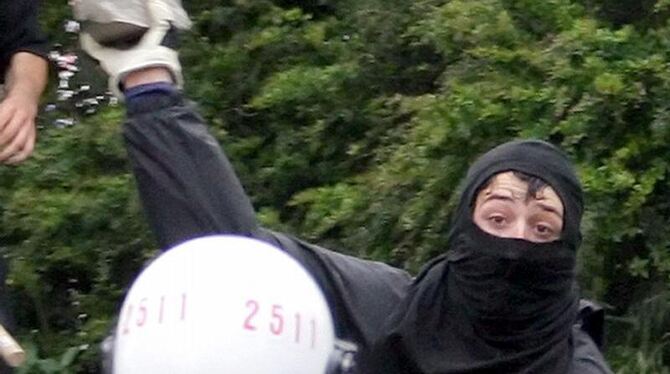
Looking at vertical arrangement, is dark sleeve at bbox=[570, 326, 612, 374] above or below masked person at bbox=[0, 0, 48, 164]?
below

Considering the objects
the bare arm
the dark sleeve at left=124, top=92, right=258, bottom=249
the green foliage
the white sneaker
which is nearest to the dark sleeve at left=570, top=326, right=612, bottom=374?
the dark sleeve at left=124, top=92, right=258, bottom=249

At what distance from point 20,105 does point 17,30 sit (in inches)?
6.6

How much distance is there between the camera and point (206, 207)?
3100mm

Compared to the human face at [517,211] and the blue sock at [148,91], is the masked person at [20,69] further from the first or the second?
the human face at [517,211]

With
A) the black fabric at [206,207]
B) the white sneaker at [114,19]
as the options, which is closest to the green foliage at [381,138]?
the black fabric at [206,207]

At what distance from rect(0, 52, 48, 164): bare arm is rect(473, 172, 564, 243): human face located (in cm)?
96

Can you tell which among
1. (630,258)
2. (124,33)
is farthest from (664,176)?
(124,33)

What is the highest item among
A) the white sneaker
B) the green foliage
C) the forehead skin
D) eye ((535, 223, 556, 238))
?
→ the white sneaker

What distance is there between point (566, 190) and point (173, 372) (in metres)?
0.96

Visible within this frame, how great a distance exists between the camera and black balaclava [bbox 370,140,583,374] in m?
3.23

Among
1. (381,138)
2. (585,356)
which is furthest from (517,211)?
(381,138)

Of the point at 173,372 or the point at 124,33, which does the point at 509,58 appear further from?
the point at 173,372

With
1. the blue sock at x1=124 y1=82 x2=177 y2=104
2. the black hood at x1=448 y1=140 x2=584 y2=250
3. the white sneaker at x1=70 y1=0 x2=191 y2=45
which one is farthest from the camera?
the black hood at x1=448 y1=140 x2=584 y2=250

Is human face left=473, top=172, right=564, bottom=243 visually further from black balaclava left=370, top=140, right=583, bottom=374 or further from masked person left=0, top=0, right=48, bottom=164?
masked person left=0, top=0, right=48, bottom=164
